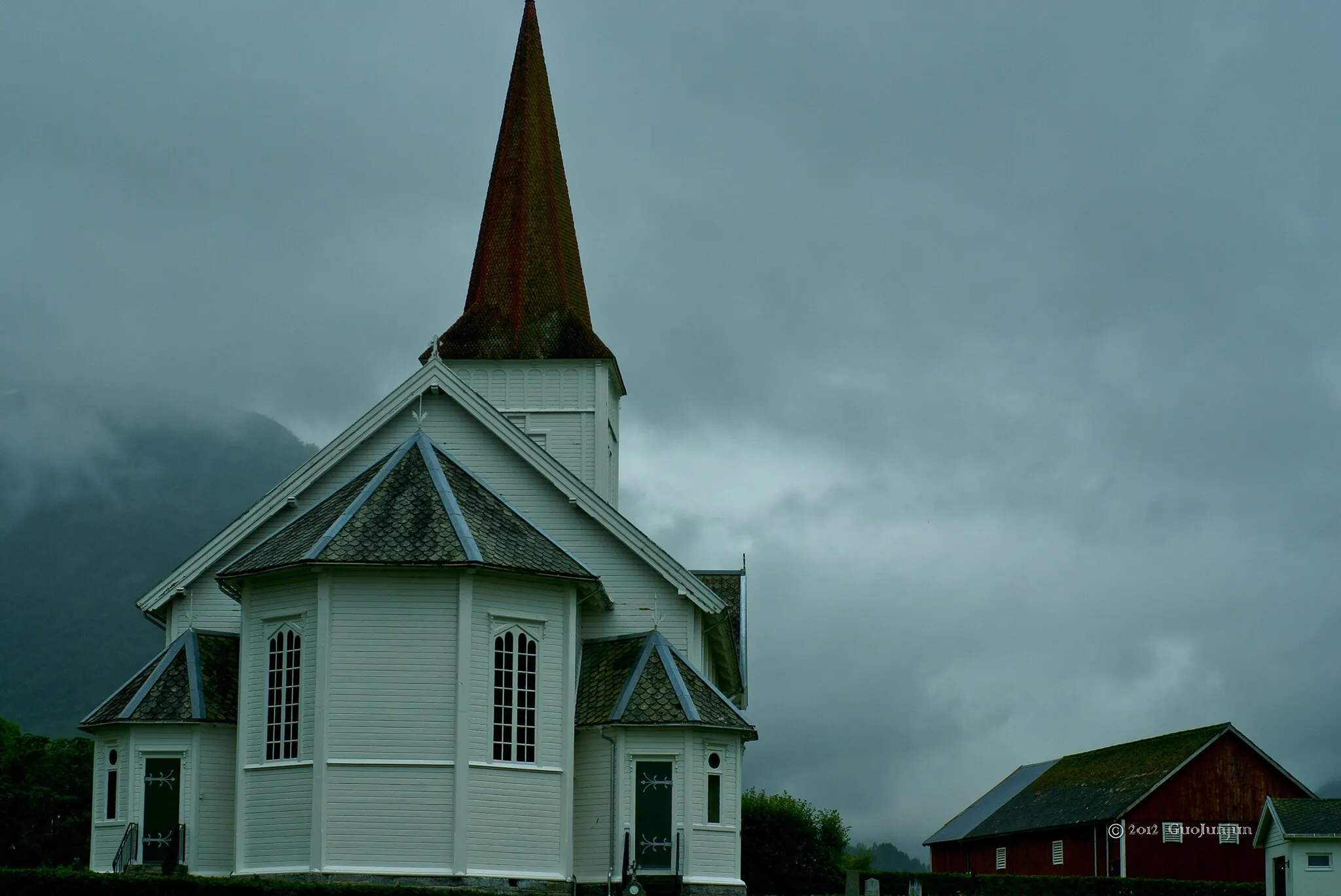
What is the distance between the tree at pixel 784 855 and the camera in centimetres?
5331

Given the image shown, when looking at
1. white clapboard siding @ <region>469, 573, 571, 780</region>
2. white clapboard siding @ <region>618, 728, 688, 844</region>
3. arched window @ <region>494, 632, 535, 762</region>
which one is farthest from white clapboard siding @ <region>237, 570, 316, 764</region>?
white clapboard siding @ <region>618, 728, 688, 844</region>

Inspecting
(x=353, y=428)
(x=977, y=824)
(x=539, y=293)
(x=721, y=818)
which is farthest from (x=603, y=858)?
(x=977, y=824)

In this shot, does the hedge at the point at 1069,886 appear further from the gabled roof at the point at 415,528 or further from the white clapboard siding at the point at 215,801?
the white clapboard siding at the point at 215,801

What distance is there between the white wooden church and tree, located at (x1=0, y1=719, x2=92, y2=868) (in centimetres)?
2113

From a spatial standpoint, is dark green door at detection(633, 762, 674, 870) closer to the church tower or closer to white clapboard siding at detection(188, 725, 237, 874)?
white clapboard siding at detection(188, 725, 237, 874)

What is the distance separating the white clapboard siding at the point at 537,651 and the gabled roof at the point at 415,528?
23.5 inches

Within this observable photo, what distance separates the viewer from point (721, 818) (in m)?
36.2

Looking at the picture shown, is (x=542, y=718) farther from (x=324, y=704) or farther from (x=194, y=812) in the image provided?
(x=194, y=812)

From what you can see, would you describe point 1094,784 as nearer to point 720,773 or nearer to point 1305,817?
point 1305,817

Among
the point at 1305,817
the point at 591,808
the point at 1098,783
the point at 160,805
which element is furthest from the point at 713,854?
the point at 1098,783

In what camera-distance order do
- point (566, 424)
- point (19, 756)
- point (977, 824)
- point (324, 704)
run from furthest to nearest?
point (977, 824) < point (19, 756) < point (566, 424) < point (324, 704)

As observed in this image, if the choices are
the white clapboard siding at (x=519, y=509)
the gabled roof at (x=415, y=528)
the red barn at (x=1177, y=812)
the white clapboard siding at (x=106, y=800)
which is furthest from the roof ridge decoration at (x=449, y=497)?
the red barn at (x=1177, y=812)

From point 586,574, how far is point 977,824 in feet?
152

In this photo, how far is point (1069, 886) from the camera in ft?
173
